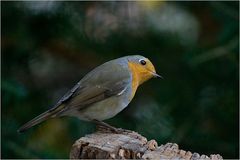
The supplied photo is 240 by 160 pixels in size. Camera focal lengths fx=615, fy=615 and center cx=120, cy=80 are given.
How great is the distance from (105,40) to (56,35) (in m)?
0.38

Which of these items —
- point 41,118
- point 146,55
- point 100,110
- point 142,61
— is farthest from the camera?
point 146,55

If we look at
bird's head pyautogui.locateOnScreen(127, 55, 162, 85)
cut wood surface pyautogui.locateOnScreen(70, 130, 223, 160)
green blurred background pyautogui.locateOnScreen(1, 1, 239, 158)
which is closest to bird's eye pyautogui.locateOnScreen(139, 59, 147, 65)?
bird's head pyautogui.locateOnScreen(127, 55, 162, 85)

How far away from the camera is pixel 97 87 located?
360cm

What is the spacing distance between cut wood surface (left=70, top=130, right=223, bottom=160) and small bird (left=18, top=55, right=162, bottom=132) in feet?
2.27

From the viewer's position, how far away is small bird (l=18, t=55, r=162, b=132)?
3495mm

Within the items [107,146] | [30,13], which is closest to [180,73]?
[30,13]

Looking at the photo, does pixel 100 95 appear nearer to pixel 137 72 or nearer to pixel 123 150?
pixel 137 72

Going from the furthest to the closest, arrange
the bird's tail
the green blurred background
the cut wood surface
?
the green blurred background, the bird's tail, the cut wood surface

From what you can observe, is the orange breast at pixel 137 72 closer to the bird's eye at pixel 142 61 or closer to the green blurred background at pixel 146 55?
the bird's eye at pixel 142 61

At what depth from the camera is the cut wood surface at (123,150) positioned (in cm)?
255

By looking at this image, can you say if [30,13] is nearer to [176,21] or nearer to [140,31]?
[140,31]

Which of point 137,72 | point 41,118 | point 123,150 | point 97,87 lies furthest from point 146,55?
point 123,150

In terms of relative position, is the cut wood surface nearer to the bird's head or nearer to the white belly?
the white belly

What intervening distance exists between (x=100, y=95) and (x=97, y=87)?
0.16 ft
